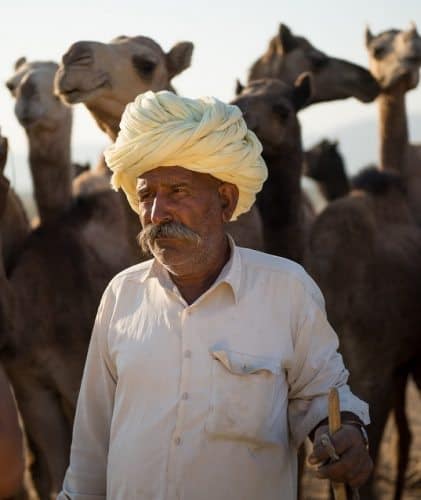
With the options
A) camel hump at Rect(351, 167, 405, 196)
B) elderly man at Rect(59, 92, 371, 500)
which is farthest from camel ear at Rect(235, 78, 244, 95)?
elderly man at Rect(59, 92, 371, 500)

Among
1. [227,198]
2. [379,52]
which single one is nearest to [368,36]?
[379,52]

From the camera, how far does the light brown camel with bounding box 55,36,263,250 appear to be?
19.4ft

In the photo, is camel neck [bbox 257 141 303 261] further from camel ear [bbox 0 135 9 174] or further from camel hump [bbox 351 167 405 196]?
camel ear [bbox 0 135 9 174]

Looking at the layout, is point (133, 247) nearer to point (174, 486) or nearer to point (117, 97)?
→ point (117, 97)

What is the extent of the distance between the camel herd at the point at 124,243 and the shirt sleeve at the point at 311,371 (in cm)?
226

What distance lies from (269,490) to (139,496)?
37cm

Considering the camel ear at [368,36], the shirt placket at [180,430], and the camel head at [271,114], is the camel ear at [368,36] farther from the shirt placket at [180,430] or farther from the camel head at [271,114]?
the shirt placket at [180,430]

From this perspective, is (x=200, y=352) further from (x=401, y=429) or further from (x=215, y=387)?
(x=401, y=429)

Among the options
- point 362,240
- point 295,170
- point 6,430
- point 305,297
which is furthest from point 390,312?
point 6,430

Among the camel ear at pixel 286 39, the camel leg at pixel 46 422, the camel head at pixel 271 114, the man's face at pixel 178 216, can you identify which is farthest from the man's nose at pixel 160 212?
the camel ear at pixel 286 39

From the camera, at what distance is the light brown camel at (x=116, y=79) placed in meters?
5.92

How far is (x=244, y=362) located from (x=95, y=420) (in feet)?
1.77

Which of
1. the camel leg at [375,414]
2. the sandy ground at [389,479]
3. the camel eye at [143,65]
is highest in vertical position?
the camel eye at [143,65]

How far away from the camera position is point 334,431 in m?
3.29
